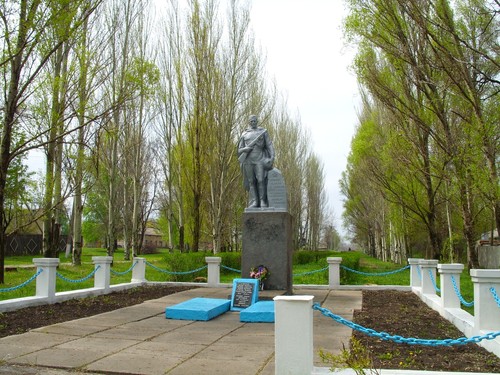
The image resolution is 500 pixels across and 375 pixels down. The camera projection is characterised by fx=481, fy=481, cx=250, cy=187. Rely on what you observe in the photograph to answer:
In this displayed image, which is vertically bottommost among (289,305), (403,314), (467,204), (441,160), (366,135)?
(403,314)

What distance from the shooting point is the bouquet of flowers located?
35.1 feet

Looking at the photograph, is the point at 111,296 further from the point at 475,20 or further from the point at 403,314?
the point at 475,20

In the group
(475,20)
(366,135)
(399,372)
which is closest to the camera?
(399,372)

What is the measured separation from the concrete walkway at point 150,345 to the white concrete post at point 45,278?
189 centimetres

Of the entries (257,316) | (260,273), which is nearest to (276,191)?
(260,273)

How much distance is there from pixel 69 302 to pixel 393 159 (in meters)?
13.6

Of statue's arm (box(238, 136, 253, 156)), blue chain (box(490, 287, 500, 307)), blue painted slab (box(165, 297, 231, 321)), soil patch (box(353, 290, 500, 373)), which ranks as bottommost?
soil patch (box(353, 290, 500, 373))

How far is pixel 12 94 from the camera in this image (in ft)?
38.4

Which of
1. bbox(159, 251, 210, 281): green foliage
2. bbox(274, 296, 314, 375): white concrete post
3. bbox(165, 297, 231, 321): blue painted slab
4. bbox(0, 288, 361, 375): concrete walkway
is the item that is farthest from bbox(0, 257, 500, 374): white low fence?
bbox(165, 297, 231, 321): blue painted slab

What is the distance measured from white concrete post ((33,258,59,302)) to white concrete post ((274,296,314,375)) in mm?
6874

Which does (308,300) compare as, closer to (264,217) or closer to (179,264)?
(264,217)

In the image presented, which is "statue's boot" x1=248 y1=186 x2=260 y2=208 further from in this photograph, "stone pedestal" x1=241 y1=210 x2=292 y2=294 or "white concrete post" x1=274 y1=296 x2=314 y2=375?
"white concrete post" x1=274 y1=296 x2=314 y2=375

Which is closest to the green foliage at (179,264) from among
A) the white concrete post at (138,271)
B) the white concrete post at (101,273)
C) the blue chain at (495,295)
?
the white concrete post at (138,271)

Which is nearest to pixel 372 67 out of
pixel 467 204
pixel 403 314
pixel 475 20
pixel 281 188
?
pixel 475 20
